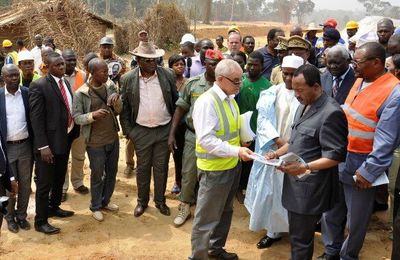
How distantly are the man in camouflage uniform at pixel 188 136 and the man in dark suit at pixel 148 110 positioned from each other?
18cm

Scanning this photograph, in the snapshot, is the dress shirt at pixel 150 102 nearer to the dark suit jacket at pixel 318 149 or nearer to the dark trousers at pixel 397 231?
the dark suit jacket at pixel 318 149

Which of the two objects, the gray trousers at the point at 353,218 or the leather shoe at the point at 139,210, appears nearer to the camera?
the gray trousers at the point at 353,218

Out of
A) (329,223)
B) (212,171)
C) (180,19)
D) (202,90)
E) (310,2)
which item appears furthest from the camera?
(310,2)

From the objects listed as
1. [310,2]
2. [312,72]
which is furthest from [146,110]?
[310,2]

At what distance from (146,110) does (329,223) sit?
239 cm

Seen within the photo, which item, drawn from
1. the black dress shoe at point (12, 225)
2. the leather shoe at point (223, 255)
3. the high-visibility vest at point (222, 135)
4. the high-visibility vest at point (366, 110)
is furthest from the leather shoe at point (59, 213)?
the high-visibility vest at point (366, 110)

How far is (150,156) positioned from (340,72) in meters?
2.42

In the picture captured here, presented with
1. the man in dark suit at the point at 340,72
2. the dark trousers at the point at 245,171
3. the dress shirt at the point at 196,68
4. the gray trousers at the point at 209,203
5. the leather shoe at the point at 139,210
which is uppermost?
the man in dark suit at the point at 340,72

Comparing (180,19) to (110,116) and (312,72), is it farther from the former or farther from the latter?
(312,72)

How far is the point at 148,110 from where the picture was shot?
4762mm

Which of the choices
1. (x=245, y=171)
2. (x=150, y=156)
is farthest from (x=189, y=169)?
(x=245, y=171)

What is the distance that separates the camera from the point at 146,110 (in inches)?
187

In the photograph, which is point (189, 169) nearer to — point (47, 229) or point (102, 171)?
point (102, 171)

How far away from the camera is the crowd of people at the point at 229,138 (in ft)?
9.98
